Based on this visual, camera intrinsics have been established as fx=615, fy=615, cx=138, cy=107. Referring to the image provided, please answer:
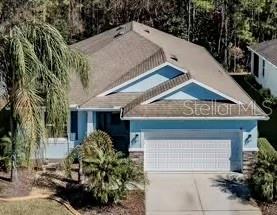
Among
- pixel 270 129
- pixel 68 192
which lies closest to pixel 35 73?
pixel 68 192

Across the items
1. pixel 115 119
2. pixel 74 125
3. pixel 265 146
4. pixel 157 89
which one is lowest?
pixel 265 146

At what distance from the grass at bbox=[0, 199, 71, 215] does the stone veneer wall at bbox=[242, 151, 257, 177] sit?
6.93 metres

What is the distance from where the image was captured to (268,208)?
1919 centimetres

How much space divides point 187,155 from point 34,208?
6366 millimetres

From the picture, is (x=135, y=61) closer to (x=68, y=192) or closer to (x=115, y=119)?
(x=115, y=119)

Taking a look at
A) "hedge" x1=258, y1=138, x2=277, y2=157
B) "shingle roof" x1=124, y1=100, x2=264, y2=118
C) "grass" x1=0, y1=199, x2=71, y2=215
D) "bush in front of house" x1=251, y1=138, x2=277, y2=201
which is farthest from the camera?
"hedge" x1=258, y1=138, x2=277, y2=157

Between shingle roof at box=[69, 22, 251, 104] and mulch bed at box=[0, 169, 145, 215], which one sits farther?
shingle roof at box=[69, 22, 251, 104]

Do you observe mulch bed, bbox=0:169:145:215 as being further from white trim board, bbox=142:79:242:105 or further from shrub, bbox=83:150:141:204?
white trim board, bbox=142:79:242:105

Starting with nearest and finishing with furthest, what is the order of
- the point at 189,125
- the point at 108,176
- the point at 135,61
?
the point at 108,176, the point at 189,125, the point at 135,61

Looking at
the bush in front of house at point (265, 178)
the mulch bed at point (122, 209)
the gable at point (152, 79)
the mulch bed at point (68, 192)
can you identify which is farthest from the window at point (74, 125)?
the bush in front of house at point (265, 178)

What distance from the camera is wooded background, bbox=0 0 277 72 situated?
40.9m

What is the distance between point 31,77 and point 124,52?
10.3 metres

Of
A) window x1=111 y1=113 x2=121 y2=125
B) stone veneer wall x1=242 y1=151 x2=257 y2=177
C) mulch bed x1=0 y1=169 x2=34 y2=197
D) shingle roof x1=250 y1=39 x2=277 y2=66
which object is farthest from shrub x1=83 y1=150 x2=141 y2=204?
shingle roof x1=250 y1=39 x2=277 y2=66

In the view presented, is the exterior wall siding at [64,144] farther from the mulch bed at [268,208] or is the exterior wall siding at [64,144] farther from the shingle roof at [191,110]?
the mulch bed at [268,208]
